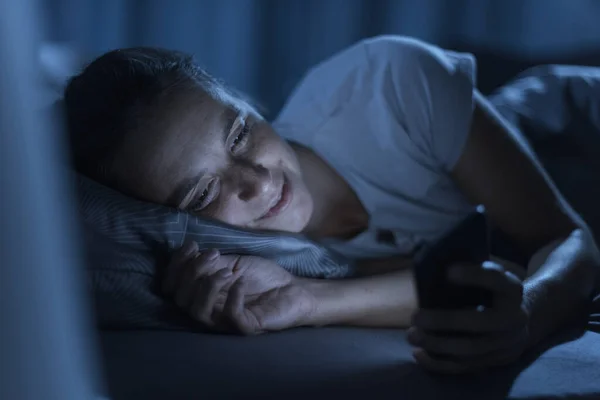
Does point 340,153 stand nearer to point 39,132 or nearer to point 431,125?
point 431,125

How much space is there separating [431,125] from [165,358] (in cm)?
54

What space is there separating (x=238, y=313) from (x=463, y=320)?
0.28 meters

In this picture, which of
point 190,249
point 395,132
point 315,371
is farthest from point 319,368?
point 395,132

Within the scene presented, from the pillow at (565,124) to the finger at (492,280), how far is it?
0.58 meters

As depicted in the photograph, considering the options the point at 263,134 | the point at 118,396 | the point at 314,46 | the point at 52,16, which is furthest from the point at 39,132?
the point at 314,46

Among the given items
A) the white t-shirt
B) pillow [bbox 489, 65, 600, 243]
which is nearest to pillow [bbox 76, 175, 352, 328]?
the white t-shirt

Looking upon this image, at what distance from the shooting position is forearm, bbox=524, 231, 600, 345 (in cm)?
75

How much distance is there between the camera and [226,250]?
0.89 metres

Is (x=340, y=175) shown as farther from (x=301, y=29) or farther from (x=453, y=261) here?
(x=301, y=29)

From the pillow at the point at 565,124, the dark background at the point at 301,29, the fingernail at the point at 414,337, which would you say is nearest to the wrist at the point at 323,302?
the fingernail at the point at 414,337

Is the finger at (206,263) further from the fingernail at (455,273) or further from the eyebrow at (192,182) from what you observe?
the fingernail at (455,273)

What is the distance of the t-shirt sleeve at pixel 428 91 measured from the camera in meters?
1.01

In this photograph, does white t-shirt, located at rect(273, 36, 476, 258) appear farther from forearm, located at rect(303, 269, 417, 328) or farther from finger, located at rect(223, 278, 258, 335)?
finger, located at rect(223, 278, 258, 335)

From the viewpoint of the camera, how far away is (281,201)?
0.97 m
